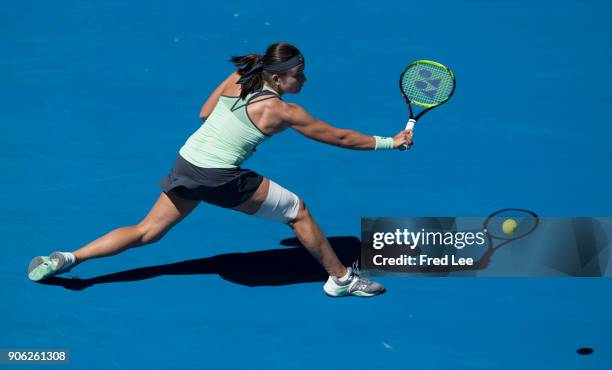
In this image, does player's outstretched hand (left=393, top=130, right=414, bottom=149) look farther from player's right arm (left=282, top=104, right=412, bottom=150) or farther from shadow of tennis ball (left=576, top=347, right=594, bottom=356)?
shadow of tennis ball (left=576, top=347, right=594, bottom=356)

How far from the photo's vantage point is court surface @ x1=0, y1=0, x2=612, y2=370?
7.90m

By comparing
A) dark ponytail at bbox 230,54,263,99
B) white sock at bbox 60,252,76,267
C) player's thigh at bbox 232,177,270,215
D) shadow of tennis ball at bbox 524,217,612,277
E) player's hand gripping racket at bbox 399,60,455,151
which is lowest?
white sock at bbox 60,252,76,267

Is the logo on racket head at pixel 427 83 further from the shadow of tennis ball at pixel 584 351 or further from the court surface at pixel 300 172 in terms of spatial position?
the shadow of tennis ball at pixel 584 351

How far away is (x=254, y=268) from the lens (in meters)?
8.82

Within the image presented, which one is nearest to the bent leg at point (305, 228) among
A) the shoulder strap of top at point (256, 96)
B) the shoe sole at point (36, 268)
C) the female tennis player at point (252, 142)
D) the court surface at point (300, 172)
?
the female tennis player at point (252, 142)

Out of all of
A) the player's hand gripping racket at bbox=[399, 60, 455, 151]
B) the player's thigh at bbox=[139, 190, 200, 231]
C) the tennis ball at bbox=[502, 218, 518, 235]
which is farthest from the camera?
the tennis ball at bbox=[502, 218, 518, 235]

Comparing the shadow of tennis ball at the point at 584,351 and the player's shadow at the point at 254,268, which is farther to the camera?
the player's shadow at the point at 254,268

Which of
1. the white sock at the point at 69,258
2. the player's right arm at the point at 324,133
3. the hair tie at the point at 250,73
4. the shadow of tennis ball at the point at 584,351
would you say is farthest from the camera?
the white sock at the point at 69,258

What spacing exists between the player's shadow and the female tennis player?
1.95 ft

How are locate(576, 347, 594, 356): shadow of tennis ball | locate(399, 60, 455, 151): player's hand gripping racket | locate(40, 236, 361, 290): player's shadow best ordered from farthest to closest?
1. locate(399, 60, 455, 151): player's hand gripping racket
2. locate(40, 236, 361, 290): player's shadow
3. locate(576, 347, 594, 356): shadow of tennis ball

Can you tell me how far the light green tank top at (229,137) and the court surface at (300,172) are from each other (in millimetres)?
1065

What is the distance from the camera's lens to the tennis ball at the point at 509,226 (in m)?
9.11

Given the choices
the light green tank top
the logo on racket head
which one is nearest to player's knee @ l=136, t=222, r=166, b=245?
the light green tank top

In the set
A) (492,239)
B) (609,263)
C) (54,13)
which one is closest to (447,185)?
(492,239)
